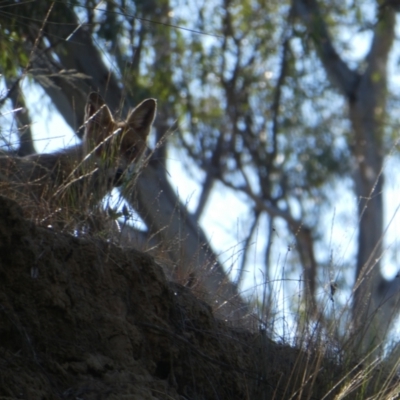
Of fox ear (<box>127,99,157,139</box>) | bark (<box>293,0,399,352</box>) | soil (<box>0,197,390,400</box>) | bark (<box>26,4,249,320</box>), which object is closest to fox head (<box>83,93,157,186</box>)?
fox ear (<box>127,99,157,139</box>)

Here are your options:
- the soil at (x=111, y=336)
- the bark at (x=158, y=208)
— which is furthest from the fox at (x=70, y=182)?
the soil at (x=111, y=336)

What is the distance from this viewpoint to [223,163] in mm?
19797

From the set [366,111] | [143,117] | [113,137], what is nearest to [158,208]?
[113,137]

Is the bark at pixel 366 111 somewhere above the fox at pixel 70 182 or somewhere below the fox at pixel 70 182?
above

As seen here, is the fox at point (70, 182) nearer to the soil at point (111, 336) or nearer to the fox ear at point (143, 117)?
the soil at point (111, 336)

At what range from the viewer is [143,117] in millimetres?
7496

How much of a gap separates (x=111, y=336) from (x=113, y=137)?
154 cm

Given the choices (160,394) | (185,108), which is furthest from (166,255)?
(185,108)

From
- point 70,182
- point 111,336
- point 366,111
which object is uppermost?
point 366,111

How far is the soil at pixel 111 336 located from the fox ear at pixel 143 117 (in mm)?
2983

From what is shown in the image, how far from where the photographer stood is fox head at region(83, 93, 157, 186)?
5133mm

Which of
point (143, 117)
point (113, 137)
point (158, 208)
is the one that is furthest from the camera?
point (143, 117)

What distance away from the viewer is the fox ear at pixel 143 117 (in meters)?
7.30

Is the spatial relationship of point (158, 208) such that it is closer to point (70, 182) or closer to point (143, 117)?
point (70, 182)
